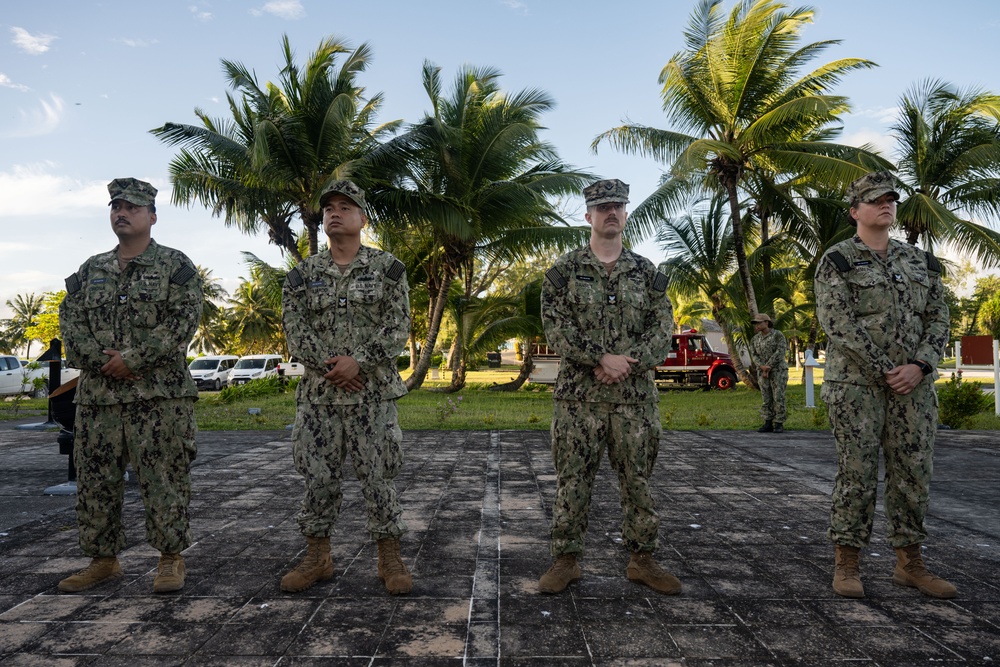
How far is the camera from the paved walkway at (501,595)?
2.44 meters

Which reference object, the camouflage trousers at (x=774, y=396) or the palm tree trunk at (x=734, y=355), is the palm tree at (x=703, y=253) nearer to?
the palm tree trunk at (x=734, y=355)

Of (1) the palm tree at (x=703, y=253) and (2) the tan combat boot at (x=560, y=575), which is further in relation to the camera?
(1) the palm tree at (x=703, y=253)

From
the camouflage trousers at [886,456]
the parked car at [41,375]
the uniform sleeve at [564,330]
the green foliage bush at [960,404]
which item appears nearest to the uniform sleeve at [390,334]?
the uniform sleeve at [564,330]

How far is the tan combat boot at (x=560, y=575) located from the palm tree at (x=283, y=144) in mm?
12051

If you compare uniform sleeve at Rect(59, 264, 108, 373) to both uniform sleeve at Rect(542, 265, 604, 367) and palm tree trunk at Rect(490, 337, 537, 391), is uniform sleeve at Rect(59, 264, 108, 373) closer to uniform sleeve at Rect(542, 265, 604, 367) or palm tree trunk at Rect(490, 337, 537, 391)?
uniform sleeve at Rect(542, 265, 604, 367)

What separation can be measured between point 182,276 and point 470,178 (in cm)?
1339

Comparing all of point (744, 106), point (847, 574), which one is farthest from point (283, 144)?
point (847, 574)

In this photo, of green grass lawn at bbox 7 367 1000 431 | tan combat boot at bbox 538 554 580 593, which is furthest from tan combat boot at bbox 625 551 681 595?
green grass lawn at bbox 7 367 1000 431

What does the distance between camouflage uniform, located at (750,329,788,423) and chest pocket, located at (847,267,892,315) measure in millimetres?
6825

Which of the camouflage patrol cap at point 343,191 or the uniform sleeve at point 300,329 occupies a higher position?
the camouflage patrol cap at point 343,191

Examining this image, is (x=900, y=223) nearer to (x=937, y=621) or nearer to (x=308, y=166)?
(x=308, y=166)

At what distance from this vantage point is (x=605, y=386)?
3.11 metres

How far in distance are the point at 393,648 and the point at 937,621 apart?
7.33 ft

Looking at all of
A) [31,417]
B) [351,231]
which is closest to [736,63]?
[351,231]
